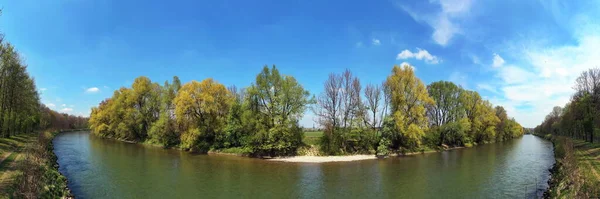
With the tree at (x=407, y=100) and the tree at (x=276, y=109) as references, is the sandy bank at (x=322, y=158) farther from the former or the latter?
the tree at (x=407, y=100)

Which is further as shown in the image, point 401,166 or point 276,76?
point 276,76

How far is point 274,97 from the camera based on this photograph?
42031mm

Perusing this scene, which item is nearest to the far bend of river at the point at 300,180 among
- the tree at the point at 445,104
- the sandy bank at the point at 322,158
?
the sandy bank at the point at 322,158

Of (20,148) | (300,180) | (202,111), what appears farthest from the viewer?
(202,111)

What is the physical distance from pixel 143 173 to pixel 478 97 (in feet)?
228

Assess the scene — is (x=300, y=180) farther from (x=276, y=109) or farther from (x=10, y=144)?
(x=10, y=144)

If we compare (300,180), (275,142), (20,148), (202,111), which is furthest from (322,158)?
(20,148)

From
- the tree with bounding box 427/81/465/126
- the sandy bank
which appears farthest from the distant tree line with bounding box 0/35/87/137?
the tree with bounding box 427/81/465/126

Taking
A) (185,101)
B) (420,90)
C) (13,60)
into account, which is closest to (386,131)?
(420,90)

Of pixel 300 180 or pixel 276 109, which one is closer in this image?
pixel 300 180

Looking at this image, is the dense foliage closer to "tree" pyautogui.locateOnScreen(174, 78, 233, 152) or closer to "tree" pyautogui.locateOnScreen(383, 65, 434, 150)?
"tree" pyautogui.locateOnScreen(174, 78, 233, 152)

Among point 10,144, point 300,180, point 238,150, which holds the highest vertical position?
point 10,144

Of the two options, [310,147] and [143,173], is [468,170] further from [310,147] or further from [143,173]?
[143,173]

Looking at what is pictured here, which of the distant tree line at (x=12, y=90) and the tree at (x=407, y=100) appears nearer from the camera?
the distant tree line at (x=12, y=90)
